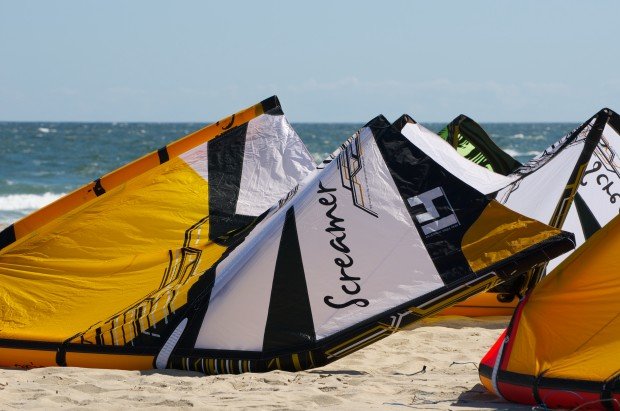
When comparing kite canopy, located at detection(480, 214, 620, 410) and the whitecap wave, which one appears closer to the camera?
kite canopy, located at detection(480, 214, 620, 410)

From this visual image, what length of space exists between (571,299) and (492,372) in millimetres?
479

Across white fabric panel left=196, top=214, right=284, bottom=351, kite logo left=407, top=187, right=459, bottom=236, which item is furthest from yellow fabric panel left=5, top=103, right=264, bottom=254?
kite logo left=407, top=187, right=459, bottom=236

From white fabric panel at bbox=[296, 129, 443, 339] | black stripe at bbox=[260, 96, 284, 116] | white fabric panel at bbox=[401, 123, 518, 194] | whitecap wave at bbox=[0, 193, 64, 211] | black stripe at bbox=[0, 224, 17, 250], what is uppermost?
whitecap wave at bbox=[0, 193, 64, 211]

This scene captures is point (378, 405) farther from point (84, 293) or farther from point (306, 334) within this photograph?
point (84, 293)

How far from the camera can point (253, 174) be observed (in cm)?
714

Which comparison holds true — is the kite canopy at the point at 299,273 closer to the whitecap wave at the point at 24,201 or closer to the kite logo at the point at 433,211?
the kite logo at the point at 433,211

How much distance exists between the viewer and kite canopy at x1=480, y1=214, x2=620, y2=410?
4207 millimetres

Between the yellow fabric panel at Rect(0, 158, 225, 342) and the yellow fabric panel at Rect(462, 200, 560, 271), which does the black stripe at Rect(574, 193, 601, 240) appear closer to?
the yellow fabric panel at Rect(462, 200, 560, 271)

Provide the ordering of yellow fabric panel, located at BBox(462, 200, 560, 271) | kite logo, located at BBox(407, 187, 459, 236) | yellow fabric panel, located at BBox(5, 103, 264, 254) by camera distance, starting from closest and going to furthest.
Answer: yellow fabric panel, located at BBox(462, 200, 560, 271)
kite logo, located at BBox(407, 187, 459, 236)
yellow fabric panel, located at BBox(5, 103, 264, 254)

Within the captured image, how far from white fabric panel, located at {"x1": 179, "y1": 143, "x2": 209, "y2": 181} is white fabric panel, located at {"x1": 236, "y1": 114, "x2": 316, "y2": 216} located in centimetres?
27

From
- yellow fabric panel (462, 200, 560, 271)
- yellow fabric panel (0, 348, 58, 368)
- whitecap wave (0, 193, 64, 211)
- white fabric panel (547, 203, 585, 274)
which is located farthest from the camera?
whitecap wave (0, 193, 64, 211)

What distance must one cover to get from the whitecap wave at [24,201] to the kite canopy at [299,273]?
13194 mm

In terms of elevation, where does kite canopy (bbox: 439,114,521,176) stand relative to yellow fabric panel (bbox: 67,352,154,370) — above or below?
above

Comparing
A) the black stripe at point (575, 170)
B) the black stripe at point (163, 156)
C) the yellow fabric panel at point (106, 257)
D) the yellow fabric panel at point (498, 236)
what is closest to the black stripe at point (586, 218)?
the black stripe at point (575, 170)
